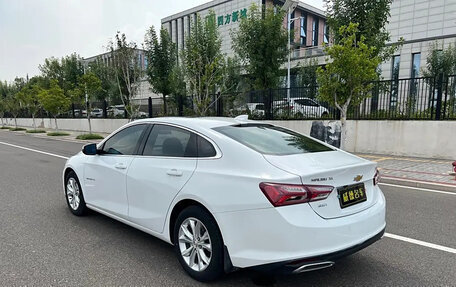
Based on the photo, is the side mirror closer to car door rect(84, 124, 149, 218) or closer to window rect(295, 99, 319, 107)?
car door rect(84, 124, 149, 218)

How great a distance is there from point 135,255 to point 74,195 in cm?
204

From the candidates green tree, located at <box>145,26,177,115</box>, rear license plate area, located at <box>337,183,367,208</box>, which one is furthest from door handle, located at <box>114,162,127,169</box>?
green tree, located at <box>145,26,177,115</box>

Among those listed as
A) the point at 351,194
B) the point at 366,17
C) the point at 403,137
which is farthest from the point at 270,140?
the point at 366,17

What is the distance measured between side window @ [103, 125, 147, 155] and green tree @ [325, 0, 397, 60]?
32.2ft

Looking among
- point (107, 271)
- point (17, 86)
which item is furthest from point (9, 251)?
point (17, 86)

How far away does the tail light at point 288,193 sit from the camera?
8.36 feet

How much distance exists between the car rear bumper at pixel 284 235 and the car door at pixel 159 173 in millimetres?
709

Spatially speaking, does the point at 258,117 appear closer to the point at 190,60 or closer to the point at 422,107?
the point at 190,60

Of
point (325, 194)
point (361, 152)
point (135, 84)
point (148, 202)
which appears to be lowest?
point (361, 152)

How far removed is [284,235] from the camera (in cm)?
251

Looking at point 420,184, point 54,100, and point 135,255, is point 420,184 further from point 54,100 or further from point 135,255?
point 54,100

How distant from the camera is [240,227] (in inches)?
105

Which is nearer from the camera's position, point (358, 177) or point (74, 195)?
point (358, 177)

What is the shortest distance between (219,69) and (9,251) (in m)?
13.4
